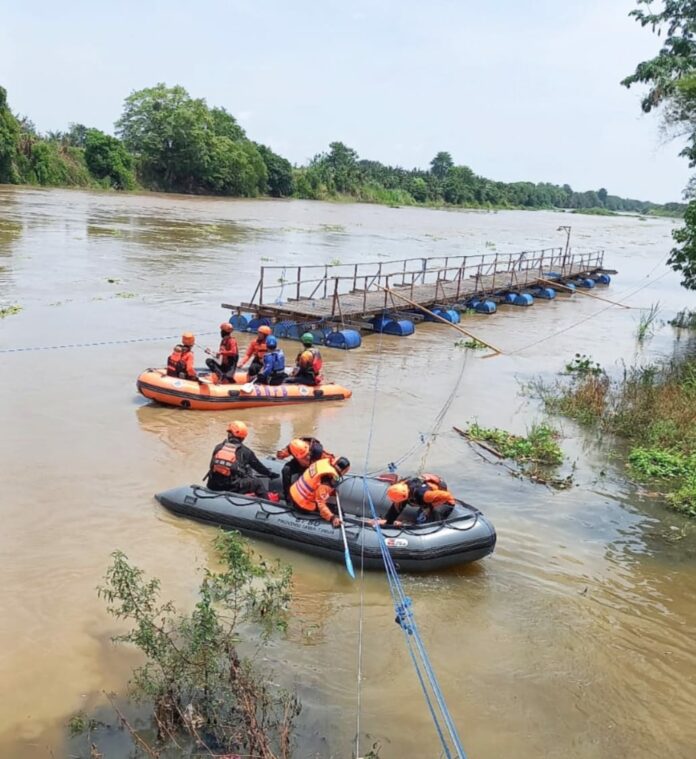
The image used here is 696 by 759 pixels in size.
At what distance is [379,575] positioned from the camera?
8109 millimetres

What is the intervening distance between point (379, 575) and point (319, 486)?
3.68 ft

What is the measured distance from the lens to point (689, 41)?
770 inches

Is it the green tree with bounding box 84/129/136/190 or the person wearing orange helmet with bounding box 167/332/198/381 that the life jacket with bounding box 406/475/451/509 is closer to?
the person wearing orange helmet with bounding box 167/332/198/381

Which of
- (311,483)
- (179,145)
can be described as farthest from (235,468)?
(179,145)

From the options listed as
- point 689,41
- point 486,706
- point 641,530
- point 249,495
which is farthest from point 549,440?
point 689,41

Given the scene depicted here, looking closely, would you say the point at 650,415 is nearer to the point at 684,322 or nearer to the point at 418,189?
the point at 684,322

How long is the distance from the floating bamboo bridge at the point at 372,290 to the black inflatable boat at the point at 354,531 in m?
10.1

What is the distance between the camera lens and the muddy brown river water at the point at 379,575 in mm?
5977

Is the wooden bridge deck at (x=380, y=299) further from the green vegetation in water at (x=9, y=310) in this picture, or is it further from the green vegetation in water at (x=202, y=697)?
the green vegetation in water at (x=202, y=697)

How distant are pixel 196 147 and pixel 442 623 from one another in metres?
64.9

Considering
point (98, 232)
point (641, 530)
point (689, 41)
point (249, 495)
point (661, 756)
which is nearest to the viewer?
point (661, 756)

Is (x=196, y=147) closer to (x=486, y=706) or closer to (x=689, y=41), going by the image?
(x=689, y=41)

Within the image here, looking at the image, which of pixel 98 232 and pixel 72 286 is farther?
pixel 98 232

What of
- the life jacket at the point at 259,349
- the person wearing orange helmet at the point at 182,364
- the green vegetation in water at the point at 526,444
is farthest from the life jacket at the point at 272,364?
the green vegetation in water at the point at 526,444
